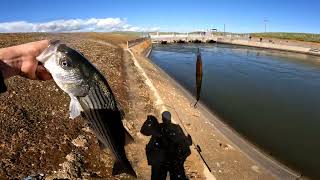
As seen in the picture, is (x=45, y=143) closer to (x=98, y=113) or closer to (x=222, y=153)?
(x=222, y=153)

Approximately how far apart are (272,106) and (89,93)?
73.5ft

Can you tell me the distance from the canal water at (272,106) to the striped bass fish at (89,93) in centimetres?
1204

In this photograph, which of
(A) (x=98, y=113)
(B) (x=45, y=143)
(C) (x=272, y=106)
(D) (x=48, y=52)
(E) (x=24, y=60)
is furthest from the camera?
(C) (x=272, y=106)

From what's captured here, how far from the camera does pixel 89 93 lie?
358 centimetres

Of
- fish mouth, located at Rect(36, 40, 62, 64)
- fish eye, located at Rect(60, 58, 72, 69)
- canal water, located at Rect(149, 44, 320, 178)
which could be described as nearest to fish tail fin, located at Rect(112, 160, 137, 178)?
fish eye, located at Rect(60, 58, 72, 69)

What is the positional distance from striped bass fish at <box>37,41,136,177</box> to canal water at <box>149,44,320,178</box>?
474 inches

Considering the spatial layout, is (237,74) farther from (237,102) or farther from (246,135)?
(246,135)

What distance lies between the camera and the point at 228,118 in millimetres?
20969

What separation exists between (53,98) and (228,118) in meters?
10.2

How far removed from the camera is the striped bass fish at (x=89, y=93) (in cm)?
327

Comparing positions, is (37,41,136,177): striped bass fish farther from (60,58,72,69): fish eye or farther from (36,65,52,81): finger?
(36,65,52,81): finger

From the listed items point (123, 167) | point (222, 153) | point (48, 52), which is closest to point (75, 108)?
point (48, 52)

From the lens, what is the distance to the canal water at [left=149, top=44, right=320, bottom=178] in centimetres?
1664

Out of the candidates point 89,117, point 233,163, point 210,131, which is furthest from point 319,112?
point 89,117
